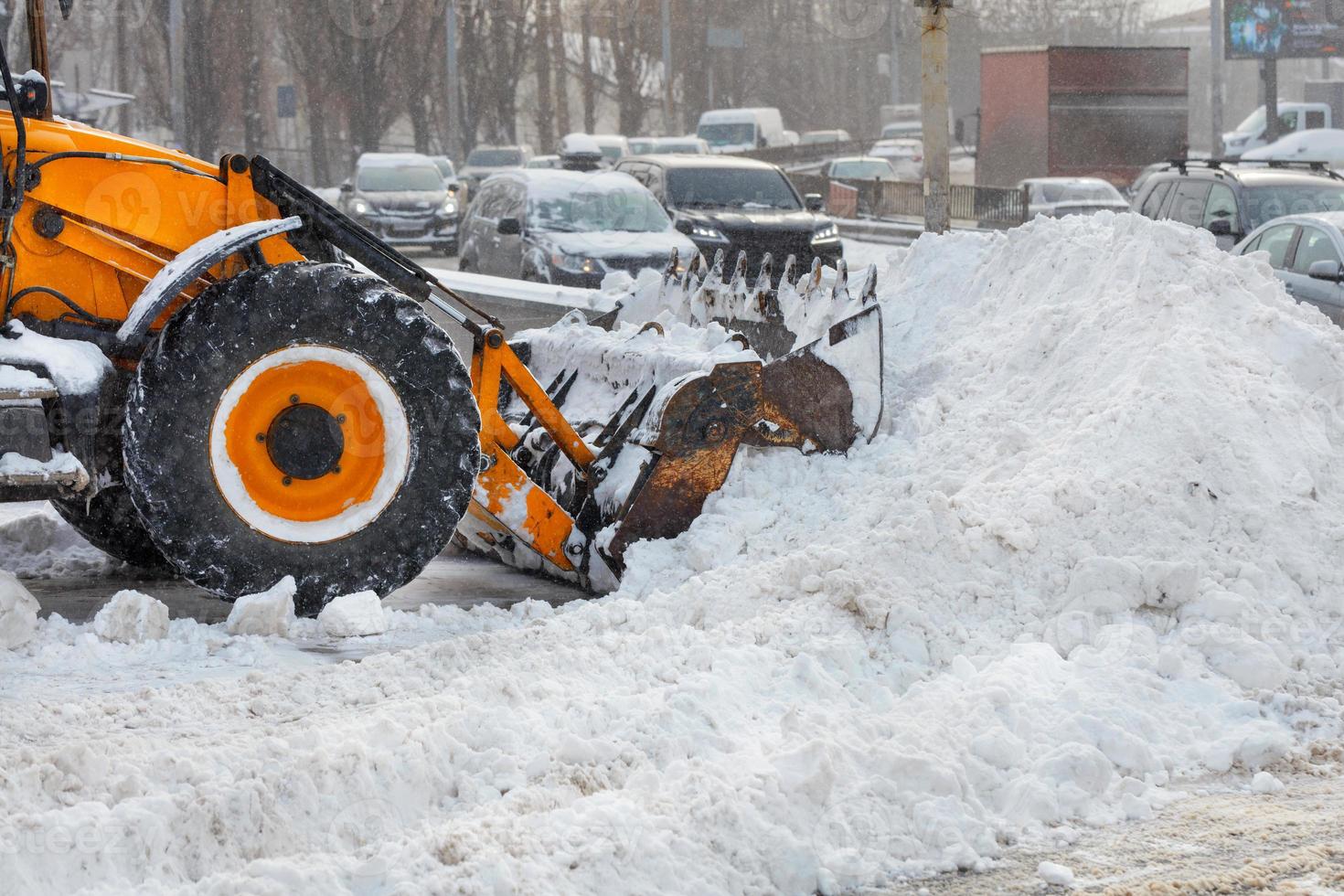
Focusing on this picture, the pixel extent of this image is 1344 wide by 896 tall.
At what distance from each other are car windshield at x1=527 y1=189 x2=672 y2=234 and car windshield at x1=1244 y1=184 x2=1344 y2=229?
210 inches

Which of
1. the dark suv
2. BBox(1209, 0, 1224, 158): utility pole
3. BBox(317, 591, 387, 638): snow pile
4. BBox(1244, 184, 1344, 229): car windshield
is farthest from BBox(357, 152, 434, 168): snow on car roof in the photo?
BBox(317, 591, 387, 638): snow pile

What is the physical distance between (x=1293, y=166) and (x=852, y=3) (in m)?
41.4

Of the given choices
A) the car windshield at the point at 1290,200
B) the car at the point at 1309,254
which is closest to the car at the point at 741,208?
the car windshield at the point at 1290,200

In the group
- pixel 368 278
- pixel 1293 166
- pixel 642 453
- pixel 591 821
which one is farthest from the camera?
pixel 1293 166

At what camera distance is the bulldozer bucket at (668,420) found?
6203 mm

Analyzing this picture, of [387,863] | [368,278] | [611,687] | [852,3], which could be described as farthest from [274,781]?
[852,3]

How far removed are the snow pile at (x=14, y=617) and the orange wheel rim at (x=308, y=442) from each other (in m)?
0.79

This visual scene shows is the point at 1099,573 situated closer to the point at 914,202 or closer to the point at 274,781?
the point at 274,781

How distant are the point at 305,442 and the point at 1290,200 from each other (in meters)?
10.4

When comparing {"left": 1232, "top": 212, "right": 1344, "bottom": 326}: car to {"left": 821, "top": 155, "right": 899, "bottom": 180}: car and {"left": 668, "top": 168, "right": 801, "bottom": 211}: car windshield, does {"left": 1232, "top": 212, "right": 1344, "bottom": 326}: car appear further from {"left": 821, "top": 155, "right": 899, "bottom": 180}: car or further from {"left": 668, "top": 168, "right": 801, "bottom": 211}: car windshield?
{"left": 821, "top": 155, "right": 899, "bottom": 180}: car

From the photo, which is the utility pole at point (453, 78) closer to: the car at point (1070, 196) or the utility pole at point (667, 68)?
the utility pole at point (667, 68)

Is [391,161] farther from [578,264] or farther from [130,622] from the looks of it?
[130,622]

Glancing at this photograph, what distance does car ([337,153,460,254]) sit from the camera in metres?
26.8

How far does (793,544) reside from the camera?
19.6 feet
